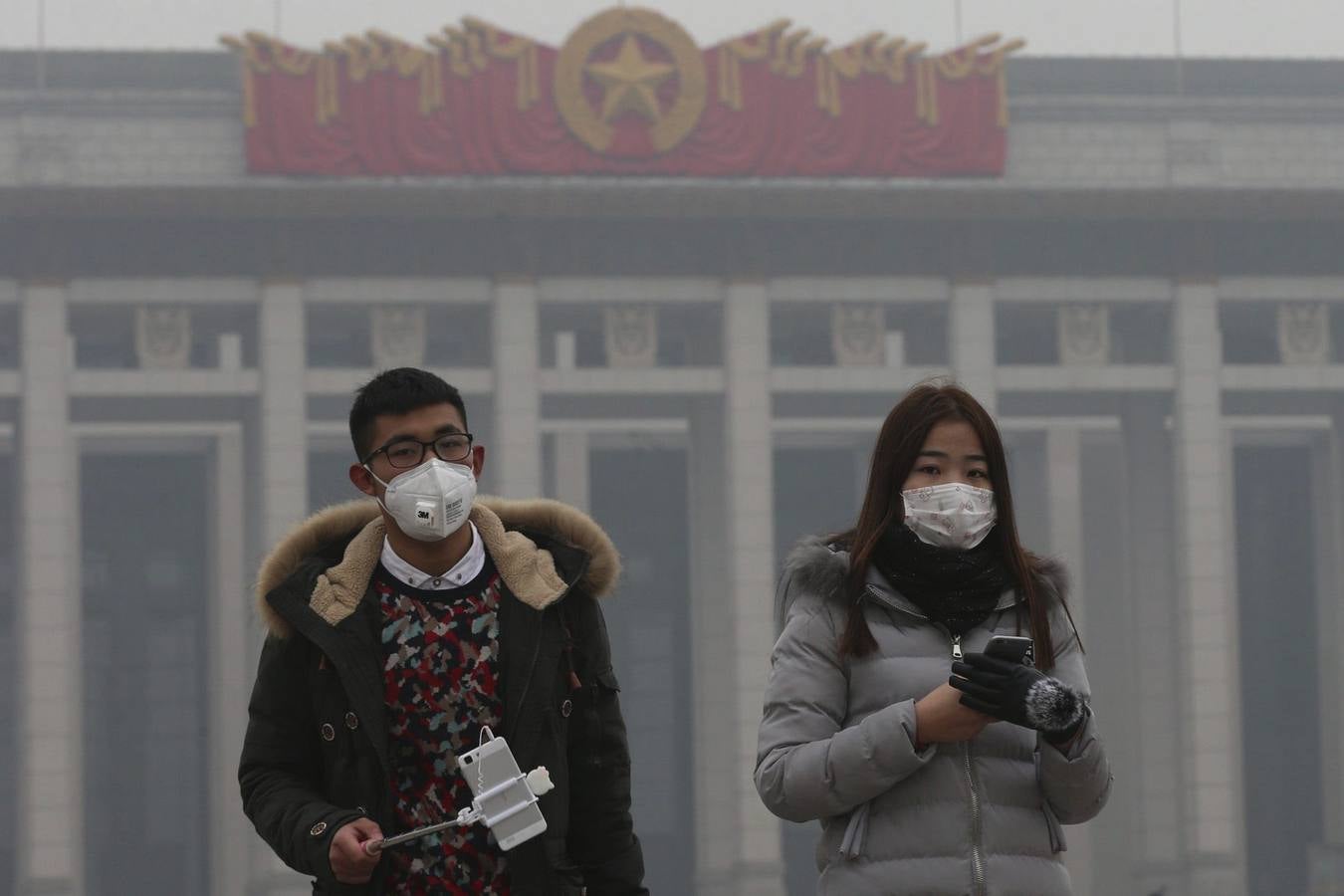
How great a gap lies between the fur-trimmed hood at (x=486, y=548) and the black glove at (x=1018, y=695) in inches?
31.4

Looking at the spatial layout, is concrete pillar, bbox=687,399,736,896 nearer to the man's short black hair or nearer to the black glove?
the man's short black hair

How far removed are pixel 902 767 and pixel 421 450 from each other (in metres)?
1.06

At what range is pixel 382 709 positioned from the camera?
166 inches

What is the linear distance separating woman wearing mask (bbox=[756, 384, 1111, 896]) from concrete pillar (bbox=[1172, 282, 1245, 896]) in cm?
3348

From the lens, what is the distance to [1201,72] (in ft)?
131

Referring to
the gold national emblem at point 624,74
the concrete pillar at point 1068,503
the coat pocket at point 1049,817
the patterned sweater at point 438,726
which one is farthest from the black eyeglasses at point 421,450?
the concrete pillar at point 1068,503

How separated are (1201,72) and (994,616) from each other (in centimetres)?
3727

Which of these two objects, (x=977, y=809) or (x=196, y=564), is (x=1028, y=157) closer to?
(x=196, y=564)

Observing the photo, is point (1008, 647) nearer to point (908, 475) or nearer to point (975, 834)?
point (975, 834)

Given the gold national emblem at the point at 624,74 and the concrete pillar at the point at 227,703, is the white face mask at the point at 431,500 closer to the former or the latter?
the concrete pillar at the point at 227,703

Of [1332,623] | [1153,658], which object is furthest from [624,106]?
[1332,623]

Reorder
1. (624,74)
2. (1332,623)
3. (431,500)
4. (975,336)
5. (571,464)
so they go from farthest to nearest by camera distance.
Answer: (571,464) < (1332,623) < (975,336) < (624,74) < (431,500)

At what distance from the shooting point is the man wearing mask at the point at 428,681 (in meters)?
4.22

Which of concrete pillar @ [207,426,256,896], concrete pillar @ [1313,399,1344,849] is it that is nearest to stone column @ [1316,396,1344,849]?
concrete pillar @ [1313,399,1344,849]
